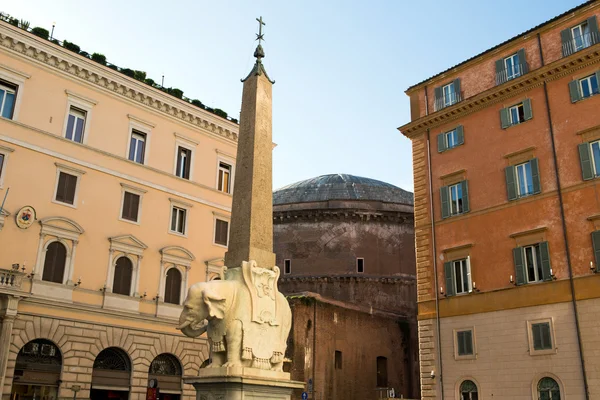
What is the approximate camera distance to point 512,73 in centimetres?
1991

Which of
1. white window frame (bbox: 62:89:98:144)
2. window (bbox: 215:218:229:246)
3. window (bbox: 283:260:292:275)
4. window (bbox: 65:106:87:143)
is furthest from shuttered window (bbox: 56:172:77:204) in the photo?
window (bbox: 283:260:292:275)

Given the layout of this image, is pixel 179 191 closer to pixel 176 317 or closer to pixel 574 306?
pixel 176 317

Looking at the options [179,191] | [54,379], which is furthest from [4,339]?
Result: [179,191]

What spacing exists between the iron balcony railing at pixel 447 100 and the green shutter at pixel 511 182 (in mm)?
3559

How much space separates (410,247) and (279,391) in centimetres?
2806

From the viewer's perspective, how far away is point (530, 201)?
18.2m

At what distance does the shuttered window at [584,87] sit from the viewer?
17.6 m

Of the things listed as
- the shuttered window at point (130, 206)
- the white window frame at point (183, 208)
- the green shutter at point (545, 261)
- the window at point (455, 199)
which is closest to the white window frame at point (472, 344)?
the green shutter at point (545, 261)

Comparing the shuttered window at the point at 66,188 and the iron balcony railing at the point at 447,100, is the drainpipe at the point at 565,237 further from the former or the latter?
the shuttered window at the point at 66,188

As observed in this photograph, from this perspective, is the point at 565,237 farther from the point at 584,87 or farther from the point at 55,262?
the point at 55,262

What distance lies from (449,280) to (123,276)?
10765 millimetres

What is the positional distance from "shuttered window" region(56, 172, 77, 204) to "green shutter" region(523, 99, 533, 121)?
14.7 metres

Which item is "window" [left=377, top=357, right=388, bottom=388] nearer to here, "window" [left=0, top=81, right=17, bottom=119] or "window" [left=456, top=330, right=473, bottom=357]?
"window" [left=456, top=330, right=473, bottom=357]

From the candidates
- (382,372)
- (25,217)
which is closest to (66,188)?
(25,217)
